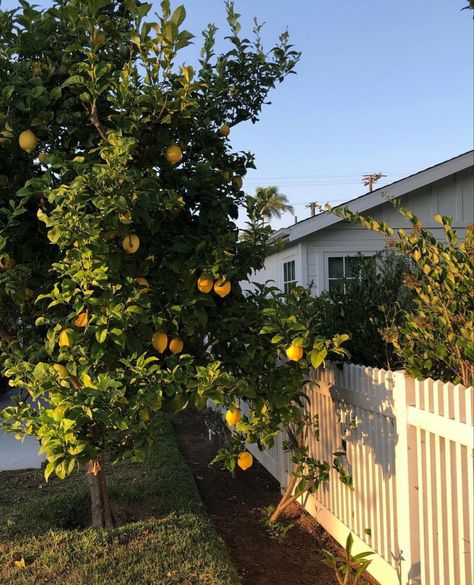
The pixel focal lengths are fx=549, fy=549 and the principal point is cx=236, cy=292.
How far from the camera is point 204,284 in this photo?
312cm

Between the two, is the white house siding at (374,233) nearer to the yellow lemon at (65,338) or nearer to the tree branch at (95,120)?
the tree branch at (95,120)

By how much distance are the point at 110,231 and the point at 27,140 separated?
30.1 inches

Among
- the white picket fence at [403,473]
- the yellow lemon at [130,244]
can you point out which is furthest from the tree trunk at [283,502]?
the yellow lemon at [130,244]

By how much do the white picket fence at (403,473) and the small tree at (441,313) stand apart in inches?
6.1

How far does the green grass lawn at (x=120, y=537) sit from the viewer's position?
10.5 ft

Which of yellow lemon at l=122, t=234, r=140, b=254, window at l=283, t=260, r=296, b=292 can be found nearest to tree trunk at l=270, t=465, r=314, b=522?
yellow lemon at l=122, t=234, r=140, b=254

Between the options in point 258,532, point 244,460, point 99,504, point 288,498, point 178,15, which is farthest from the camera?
point 258,532

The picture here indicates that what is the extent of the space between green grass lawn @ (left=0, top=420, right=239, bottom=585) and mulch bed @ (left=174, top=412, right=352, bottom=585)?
0.21 meters

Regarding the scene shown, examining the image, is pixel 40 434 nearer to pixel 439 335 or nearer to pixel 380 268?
pixel 439 335

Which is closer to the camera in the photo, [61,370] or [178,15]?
[178,15]

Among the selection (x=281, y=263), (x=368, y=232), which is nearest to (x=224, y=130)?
(x=368, y=232)

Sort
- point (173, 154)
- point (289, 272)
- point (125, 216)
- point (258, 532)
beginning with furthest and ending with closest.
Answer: point (289, 272) → point (258, 532) → point (173, 154) → point (125, 216)

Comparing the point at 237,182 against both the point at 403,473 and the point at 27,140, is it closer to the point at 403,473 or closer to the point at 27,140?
the point at 27,140

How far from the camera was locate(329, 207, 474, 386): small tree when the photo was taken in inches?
105
